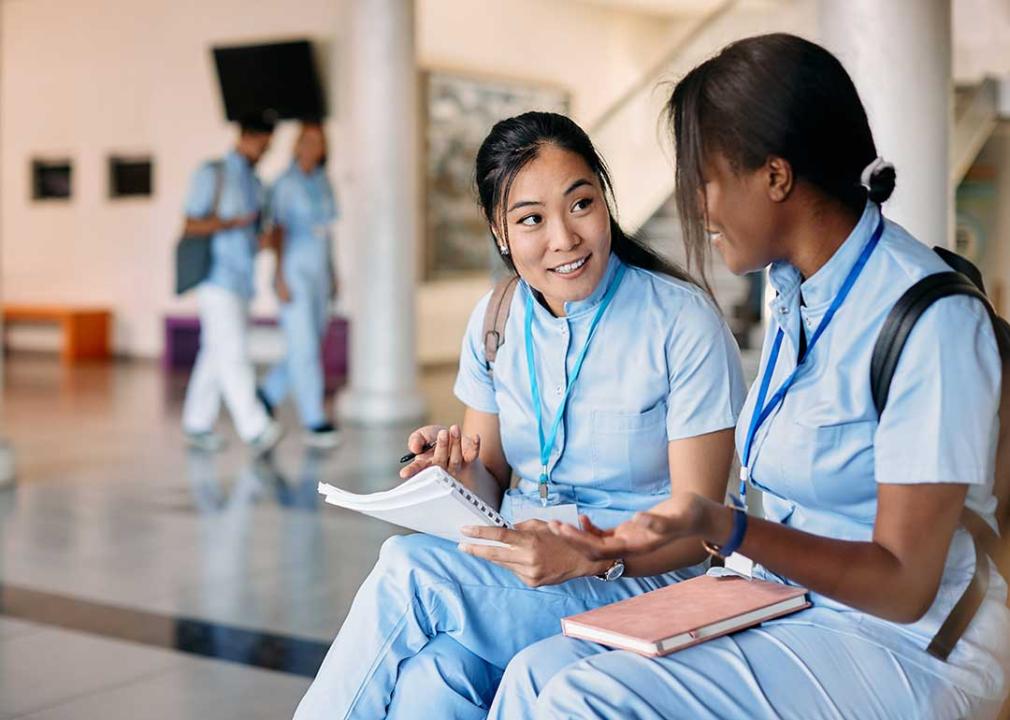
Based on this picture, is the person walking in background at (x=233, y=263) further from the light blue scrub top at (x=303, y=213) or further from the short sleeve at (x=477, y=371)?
the short sleeve at (x=477, y=371)

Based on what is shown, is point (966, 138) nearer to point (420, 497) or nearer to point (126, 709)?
point (126, 709)

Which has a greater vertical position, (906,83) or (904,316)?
(906,83)

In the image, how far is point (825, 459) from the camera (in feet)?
5.31

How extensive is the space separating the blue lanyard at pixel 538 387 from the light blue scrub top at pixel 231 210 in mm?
5217

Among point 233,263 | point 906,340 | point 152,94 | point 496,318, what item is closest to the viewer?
point 906,340

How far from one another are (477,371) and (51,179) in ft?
44.9

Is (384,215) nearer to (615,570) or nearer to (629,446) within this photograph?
(629,446)

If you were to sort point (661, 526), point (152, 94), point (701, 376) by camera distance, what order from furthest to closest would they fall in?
point (152, 94) → point (701, 376) → point (661, 526)

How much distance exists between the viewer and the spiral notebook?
176 cm

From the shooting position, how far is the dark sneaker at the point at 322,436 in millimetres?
7445

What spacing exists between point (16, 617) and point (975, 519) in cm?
321

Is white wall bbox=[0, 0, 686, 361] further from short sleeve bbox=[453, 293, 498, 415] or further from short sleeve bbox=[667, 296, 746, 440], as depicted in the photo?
short sleeve bbox=[667, 296, 746, 440]

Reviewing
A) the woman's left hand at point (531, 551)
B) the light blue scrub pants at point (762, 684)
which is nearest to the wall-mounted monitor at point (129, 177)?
the woman's left hand at point (531, 551)

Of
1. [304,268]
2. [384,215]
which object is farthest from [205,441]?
[384,215]
